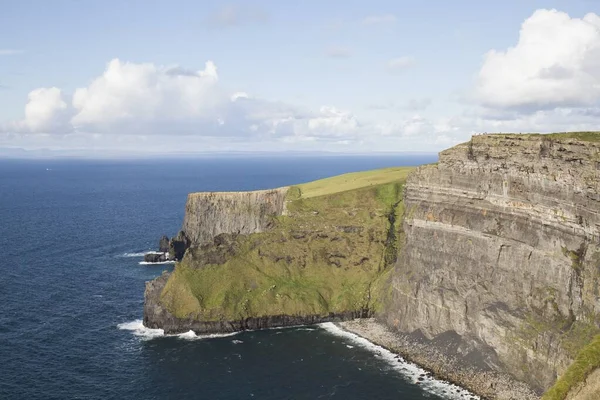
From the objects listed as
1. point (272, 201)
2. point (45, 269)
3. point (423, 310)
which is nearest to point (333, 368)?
point (423, 310)

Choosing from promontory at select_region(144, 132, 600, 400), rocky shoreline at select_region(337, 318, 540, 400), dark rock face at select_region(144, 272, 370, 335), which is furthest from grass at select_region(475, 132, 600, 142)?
dark rock face at select_region(144, 272, 370, 335)

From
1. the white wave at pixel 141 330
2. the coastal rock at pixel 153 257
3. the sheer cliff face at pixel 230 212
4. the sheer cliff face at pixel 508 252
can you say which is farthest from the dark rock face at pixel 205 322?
the coastal rock at pixel 153 257

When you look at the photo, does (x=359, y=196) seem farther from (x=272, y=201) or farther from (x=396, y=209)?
(x=272, y=201)

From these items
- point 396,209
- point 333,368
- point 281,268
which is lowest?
point 333,368

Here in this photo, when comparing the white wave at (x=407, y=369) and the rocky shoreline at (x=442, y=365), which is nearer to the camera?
the rocky shoreline at (x=442, y=365)

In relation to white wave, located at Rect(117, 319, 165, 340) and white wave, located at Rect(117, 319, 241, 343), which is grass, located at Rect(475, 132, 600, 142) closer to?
white wave, located at Rect(117, 319, 241, 343)

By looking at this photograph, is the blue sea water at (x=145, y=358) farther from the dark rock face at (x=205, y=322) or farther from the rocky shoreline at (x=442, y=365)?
the rocky shoreline at (x=442, y=365)
